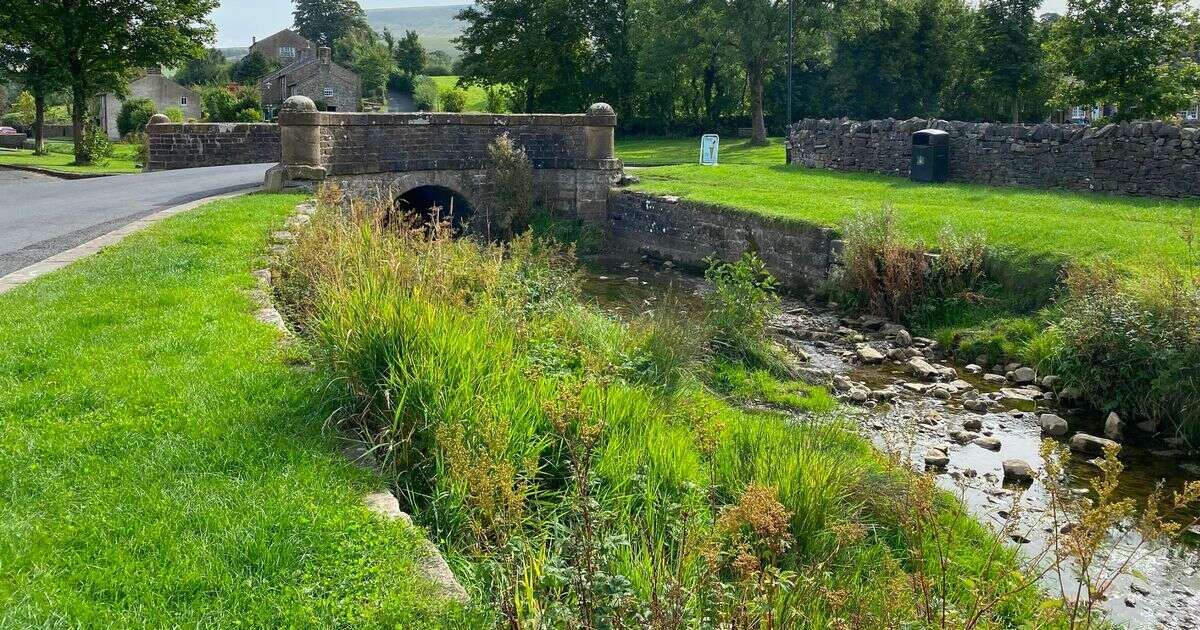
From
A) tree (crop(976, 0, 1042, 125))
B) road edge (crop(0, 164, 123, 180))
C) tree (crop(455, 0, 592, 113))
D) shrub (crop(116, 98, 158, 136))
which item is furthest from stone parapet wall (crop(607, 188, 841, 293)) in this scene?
shrub (crop(116, 98, 158, 136))

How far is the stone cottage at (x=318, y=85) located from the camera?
2493 inches

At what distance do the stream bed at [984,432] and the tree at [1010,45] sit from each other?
28.4m

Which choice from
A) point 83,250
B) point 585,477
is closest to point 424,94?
point 83,250

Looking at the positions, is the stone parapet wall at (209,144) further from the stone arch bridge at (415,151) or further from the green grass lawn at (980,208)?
the green grass lawn at (980,208)

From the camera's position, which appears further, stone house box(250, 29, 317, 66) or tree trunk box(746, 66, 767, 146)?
stone house box(250, 29, 317, 66)

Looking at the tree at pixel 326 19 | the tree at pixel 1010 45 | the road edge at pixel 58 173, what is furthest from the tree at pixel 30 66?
the tree at pixel 326 19

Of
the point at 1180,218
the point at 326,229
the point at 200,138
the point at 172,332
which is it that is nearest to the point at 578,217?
the point at 200,138

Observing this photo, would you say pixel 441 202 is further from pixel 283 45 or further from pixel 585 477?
pixel 283 45

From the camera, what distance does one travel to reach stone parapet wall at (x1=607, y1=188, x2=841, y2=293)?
1659 centimetres

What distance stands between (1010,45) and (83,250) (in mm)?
36954

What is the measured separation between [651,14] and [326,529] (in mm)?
38043

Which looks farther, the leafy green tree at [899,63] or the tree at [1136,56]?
the leafy green tree at [899,63]

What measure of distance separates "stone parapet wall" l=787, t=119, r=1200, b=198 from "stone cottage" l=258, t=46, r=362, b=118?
148ft

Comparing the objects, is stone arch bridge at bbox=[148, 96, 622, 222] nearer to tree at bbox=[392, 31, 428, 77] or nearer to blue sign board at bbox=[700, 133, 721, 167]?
blue sign board at bbox=[700, 133, 721, 167]
